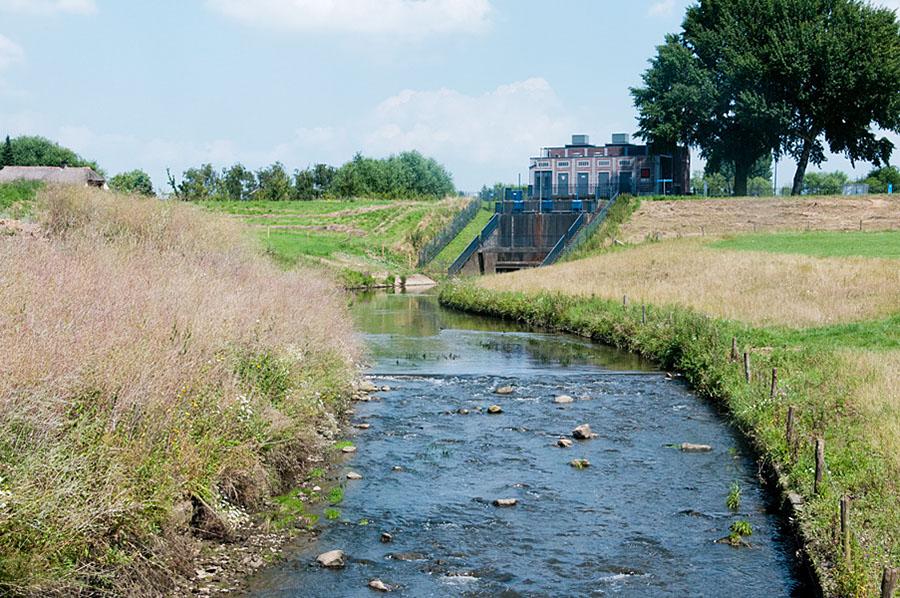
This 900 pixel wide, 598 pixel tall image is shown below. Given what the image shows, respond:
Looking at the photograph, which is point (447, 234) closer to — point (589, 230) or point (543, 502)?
point (589, 230)

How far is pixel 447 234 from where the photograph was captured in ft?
241

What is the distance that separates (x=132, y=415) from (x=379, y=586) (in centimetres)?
325

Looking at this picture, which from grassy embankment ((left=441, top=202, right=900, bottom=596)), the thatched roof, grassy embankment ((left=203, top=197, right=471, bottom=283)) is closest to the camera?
grassy embankment ((left=441, top=202, right=900, bottom=596))

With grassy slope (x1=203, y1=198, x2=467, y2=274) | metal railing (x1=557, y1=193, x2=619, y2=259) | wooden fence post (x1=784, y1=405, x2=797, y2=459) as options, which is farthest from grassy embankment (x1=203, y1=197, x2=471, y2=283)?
wooden fence post (x1=784, y1=405, x2=797, y2=459)

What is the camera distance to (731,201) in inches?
2756

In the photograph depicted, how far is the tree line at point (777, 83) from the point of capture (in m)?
67.8

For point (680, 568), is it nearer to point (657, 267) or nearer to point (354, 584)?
point (354, 584)

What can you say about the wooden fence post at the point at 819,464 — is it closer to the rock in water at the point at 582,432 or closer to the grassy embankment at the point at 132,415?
the rock in water at the point at 582,432

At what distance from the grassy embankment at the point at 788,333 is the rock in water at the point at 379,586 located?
448cm

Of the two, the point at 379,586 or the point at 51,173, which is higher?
the point at 51,173

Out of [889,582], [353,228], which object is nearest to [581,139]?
[353,228]

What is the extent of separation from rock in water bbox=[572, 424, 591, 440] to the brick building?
62.2 meters

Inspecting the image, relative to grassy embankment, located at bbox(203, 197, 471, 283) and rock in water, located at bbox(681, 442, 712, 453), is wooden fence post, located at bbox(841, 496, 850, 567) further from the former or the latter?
grassy embankment, located at bbox(203, 197, 471, 283)

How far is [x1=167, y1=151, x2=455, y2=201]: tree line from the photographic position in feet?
360
